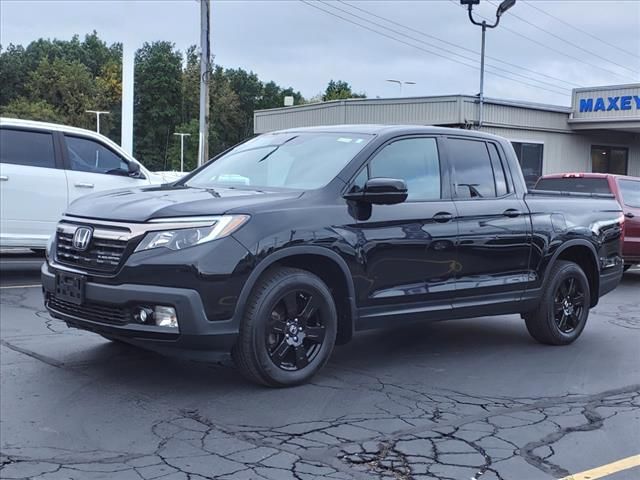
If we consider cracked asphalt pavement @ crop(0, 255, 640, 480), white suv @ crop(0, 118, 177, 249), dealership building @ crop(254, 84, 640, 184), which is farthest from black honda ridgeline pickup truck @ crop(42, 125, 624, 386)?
dealership building @ crop(254, 84, 640, 184)

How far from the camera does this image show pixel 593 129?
2669 cm

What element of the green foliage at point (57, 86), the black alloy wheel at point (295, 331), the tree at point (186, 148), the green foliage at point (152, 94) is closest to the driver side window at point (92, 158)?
the black alloy wheel at point (295, 331)

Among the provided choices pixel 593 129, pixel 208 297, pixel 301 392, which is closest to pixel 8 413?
pixel 208 297

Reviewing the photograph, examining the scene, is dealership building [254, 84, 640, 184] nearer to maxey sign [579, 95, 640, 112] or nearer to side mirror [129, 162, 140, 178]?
maxey sign [579, 95, 640, 112]

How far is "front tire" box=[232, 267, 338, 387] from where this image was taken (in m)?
4.97

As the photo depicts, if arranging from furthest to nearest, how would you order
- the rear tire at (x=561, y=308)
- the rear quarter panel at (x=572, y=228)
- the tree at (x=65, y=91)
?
the tree at (x=65, y=91) < the rear tire at (x=561, y=308) < the rear quarter panel at (x=572, y=228)

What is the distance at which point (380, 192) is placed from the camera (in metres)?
5.43

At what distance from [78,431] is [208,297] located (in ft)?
3.58

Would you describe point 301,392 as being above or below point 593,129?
below

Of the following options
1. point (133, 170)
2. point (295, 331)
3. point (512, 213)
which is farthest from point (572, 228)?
point (133, 170)

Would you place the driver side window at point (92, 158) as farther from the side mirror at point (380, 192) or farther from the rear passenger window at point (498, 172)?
the side mirror at point (380, 192)

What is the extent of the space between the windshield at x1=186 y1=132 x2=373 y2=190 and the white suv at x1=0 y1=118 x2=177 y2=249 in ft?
13.7

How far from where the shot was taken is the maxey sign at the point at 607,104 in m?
25.3

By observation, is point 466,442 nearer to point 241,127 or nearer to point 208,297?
point 208,297
